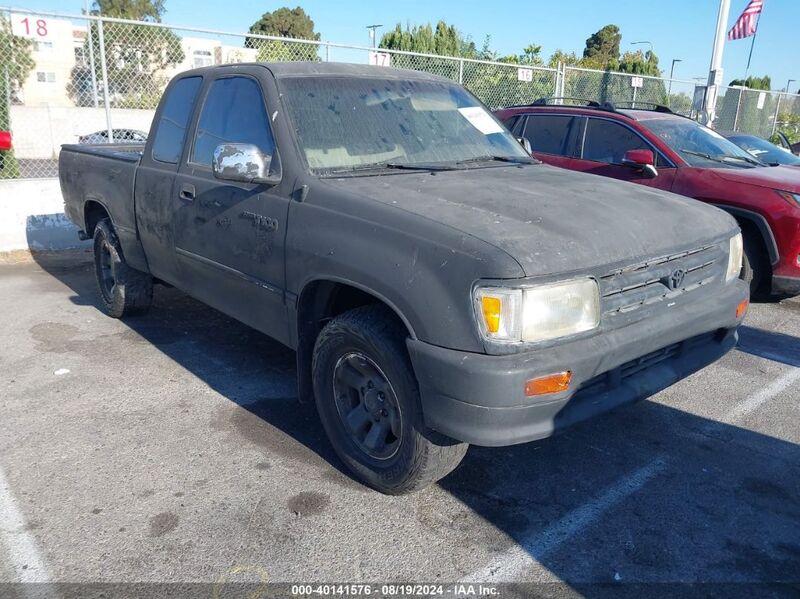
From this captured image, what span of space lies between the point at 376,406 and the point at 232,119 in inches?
79.8

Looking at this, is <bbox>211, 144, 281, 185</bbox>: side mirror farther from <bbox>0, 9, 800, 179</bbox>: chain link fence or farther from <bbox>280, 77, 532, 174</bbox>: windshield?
<bbox>0, 9, 800, 179</bbox>: chain link fence

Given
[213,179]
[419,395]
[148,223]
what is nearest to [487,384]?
[419,395]

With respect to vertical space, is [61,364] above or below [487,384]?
below

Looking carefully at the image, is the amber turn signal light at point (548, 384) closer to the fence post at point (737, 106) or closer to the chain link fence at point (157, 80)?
the chain link fence at point (157, 80)

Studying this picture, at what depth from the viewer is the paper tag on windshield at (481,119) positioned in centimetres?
430

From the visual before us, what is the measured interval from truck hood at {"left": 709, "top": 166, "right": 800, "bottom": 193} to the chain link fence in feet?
7.79

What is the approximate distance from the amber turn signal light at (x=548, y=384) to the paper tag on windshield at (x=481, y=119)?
2.18 metres

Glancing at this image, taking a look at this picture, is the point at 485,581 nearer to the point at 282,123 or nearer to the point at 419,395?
the point at 419,395

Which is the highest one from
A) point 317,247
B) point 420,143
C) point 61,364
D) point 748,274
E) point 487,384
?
point 420,143

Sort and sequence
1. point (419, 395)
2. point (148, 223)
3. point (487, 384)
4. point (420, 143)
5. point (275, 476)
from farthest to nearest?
1. point (148, 223)
2. point (420, 143)
3. point (275, 476)
4. point (419, 395)
5. point (487, 384)

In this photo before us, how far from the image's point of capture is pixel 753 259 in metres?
6.18

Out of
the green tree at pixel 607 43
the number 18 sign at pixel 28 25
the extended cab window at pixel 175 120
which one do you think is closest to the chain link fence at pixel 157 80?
the number 18 sign at pixel 28 25

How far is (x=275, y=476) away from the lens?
336cm

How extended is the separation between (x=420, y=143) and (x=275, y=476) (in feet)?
6.56
